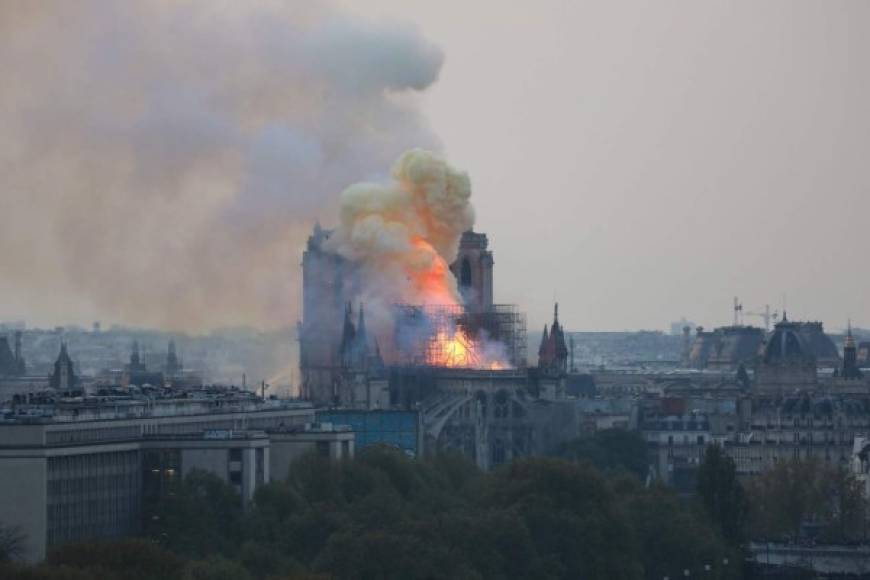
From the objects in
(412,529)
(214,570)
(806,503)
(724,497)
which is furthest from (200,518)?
(806,503)

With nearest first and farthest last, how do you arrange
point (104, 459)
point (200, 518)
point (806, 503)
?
1. point (200, 518)
2. point (104, 459)
3. point (806, 503)

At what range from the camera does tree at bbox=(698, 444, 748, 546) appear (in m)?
162

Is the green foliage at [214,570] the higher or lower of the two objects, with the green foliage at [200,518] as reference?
lower

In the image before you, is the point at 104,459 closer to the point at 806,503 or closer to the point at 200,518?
the point at 200,518

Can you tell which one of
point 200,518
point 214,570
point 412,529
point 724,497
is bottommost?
point 214,570

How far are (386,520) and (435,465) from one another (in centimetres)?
3179

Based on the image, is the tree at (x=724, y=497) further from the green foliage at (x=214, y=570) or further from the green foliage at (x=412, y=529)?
the green foliage at (x=214, y=570)

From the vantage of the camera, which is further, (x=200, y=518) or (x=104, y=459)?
(x=104, y=459)

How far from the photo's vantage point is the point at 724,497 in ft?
538

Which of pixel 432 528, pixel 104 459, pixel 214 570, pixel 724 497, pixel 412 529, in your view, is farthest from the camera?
pixel 724 497

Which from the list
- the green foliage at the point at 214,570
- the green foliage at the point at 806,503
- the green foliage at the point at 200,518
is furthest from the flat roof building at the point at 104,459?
the green foliage at the point at 806,503

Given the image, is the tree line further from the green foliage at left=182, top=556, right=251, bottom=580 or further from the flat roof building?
the flat roof building

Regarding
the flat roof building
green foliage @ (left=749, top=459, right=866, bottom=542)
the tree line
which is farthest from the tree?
the flat roof building

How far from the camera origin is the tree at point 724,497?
162500 mm
